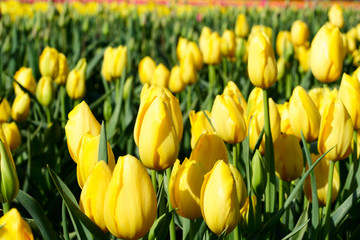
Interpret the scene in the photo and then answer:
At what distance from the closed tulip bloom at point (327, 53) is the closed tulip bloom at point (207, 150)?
549 mm

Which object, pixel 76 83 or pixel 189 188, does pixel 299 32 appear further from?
pixel 189 188

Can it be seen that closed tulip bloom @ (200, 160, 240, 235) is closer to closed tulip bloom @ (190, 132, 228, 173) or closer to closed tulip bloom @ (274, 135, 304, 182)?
closed tulip bloom @ (190, 132, 228, 173)

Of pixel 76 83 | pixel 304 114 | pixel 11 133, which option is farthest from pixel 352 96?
pixel 76 83

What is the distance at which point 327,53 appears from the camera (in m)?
1.38

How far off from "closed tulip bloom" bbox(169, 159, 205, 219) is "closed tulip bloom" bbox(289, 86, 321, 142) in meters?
0.35

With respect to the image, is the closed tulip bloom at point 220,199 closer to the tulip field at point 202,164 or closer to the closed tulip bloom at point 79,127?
the tulip field at point 202,164

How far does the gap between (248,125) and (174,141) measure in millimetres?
360

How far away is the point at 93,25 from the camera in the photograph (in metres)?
5.00

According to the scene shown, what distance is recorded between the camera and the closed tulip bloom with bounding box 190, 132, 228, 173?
98 cm

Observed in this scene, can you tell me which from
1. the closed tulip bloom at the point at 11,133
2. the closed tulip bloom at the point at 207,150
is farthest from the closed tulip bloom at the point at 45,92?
the closed tulip bloom at the point at 207,150

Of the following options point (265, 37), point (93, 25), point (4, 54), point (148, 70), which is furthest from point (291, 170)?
point (93, 25)

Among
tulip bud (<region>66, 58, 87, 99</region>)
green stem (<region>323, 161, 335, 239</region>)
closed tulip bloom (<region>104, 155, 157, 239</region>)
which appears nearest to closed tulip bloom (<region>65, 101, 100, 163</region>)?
closed tulip bloom (<region>104, 155, 157, 239</region>)

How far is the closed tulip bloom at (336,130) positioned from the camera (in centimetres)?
104

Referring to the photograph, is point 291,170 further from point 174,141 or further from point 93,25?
point 93,25
